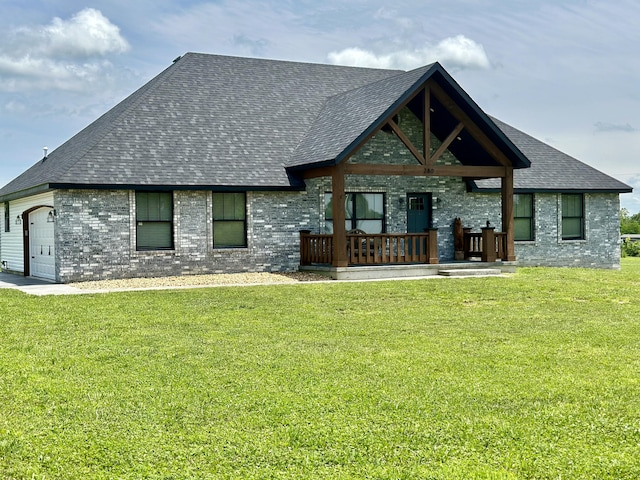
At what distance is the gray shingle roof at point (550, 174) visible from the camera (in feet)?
83.4

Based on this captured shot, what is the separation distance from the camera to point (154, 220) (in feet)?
67.5

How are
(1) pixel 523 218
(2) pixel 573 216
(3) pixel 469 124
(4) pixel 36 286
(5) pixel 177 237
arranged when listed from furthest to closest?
(2) pixel 573 216, (1) pixel 523 218, (3) pixel 469 124, (5) pixel 177 237, (4) pixel 36 286

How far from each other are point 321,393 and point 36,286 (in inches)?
571

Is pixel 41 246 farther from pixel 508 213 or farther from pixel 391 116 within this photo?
pixel 508 213

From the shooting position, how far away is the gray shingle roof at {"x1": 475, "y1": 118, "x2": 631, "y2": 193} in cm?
2542

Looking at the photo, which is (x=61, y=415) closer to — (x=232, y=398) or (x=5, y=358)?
(x=232, y=398)

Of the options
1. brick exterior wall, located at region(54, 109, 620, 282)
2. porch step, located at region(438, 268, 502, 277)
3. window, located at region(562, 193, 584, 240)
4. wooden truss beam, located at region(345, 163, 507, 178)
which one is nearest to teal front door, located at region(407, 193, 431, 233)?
brick exterior wall, located at region(54, 109, 620, 282)

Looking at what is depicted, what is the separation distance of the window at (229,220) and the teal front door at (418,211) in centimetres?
576

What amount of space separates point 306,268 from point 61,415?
15.2 m

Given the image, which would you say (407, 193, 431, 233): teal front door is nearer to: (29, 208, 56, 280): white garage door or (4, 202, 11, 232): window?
(29, 208, 56, 280): white garage door

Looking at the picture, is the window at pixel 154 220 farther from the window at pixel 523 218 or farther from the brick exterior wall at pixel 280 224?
the window at pixel 523 218

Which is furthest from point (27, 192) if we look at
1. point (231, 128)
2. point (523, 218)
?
point (523, 218)

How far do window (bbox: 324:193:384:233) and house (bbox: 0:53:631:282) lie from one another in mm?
48

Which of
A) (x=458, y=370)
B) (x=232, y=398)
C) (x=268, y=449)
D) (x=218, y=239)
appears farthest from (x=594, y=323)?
(x=218, y=239)
